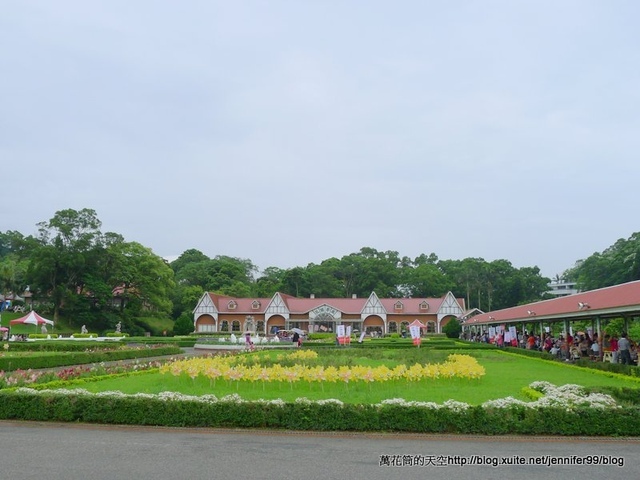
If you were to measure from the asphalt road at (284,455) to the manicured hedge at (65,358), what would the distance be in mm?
11915

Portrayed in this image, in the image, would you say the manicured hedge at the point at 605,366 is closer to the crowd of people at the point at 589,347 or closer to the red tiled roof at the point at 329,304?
the crowd of people at the point at 589,347

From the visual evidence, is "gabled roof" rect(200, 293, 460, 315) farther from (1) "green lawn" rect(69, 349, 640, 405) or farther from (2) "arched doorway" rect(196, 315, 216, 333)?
(1) "green lawn" rect(69, 349, 640, 405)

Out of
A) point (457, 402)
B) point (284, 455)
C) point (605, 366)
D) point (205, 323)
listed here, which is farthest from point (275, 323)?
point (284, 455)

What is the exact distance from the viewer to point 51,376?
15.0 m

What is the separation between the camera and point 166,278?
211ft

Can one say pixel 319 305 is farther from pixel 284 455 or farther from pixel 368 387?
pixel 284 455

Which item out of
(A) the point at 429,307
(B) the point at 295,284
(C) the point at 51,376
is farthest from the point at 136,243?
(C) the point at 51,376

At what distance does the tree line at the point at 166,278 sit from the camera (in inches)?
2318

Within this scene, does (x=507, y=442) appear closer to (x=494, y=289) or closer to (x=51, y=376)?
(x=51, y=376)

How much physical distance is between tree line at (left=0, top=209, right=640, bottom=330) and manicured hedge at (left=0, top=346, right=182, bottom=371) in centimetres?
2948

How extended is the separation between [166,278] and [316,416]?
57317 millimetres

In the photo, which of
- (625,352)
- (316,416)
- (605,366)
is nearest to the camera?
(316,416)

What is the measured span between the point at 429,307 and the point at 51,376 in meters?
56.9

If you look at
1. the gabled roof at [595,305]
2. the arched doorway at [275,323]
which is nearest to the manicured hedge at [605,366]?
the gabled roof at [595,305]
